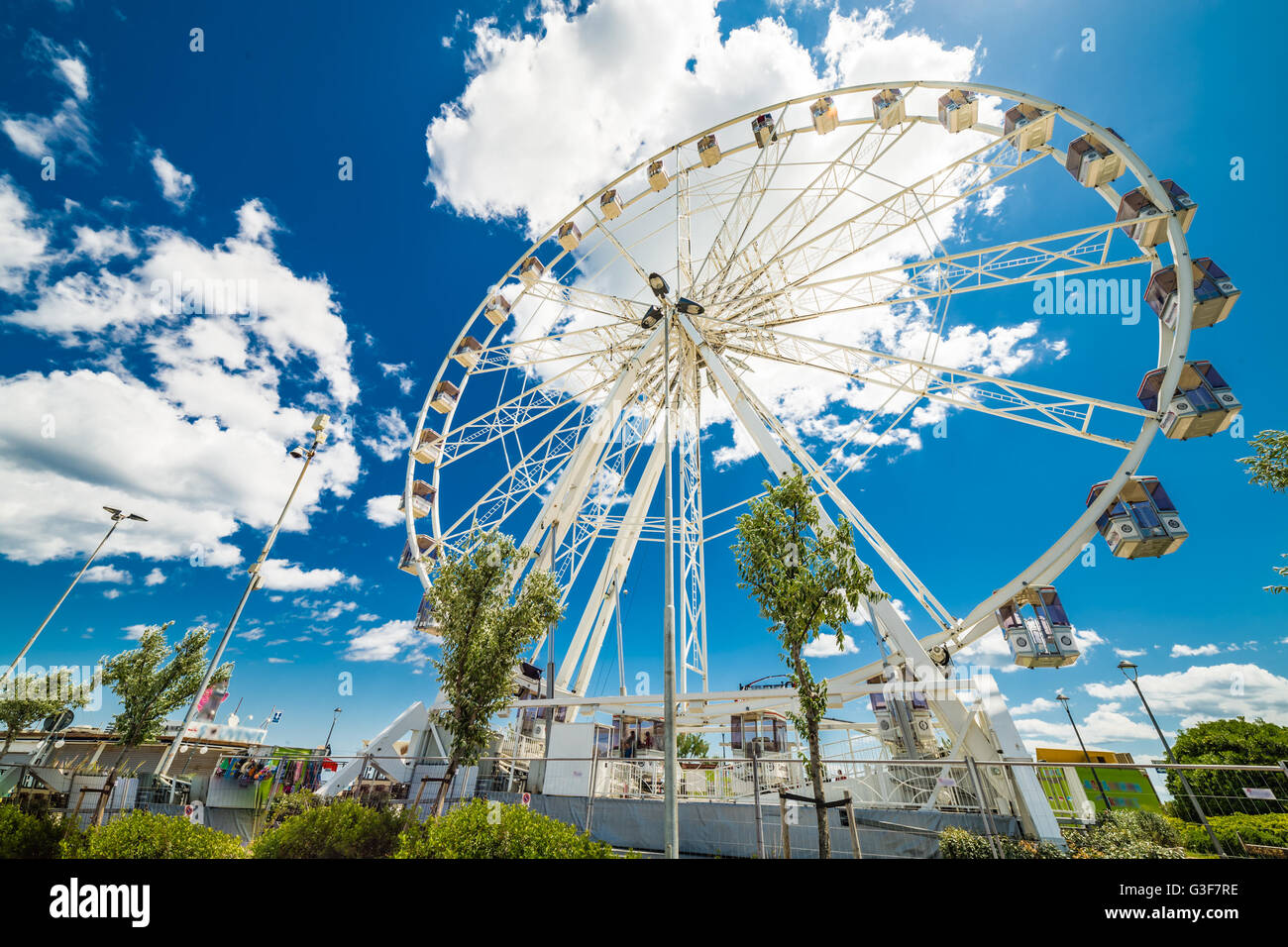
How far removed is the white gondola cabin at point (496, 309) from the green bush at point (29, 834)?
1871cm

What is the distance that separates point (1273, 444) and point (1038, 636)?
6.30m

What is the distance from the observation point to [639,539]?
800 inches

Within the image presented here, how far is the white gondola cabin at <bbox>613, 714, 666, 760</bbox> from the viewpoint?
1658 cm

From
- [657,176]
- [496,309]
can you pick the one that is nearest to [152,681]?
[496,309]

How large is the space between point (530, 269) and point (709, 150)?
8.28 meters

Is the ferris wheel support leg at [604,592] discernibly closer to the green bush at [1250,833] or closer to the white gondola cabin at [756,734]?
the white gondola cabin at [756,734]

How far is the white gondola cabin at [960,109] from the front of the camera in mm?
15633

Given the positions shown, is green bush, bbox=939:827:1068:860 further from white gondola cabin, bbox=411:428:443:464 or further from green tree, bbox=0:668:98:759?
green tree, bbox=0:668:98:759

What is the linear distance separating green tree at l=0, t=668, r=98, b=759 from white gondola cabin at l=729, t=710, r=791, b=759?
28.2m

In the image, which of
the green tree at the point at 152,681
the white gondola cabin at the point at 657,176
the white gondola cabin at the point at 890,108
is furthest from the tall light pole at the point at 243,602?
the white gondola cabin at the point at 890,108

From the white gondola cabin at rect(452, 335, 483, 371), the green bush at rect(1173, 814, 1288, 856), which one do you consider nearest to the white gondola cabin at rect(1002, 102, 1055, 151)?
the green bush at rect(1173, 814, 1288, 856)

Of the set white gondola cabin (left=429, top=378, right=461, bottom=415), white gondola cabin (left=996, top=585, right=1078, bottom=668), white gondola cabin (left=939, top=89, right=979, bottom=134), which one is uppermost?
white gondola cabin (left=939, top=89, right=979, bottom=134)
